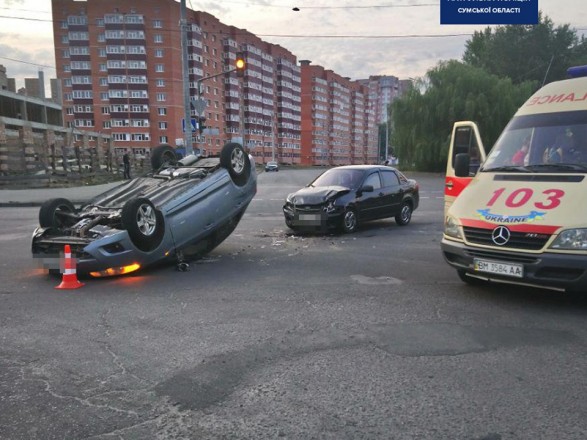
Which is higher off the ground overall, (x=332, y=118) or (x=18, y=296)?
(x=332, y=118)

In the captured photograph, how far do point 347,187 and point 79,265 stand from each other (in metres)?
6.32

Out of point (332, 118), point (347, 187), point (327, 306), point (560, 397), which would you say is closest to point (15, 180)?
point (347, 187)

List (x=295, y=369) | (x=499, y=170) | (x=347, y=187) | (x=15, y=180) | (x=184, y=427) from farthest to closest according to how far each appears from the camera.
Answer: (x=15, y=180) < (x=347, y=187) < (x=499, y=170) < (x=295, y=369) < (x=184, y=427)

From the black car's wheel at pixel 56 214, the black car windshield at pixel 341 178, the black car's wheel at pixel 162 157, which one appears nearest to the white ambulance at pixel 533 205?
the black car windshield at pixel 341 178

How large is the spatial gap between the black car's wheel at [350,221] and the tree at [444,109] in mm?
28682

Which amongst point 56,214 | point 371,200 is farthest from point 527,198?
point 56,214

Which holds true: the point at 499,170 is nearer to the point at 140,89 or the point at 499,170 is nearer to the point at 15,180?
the point at 15,180

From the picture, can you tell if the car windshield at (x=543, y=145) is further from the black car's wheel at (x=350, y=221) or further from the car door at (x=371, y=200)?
the car door at (x=371, y=200)

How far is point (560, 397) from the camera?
307 centimetres

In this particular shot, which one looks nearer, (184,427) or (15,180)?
(184,427)

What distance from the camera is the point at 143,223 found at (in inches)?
256

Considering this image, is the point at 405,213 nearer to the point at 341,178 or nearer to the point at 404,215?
the point at 404,215

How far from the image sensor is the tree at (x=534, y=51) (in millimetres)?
51875

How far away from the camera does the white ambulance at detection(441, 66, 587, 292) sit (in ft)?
14.9
